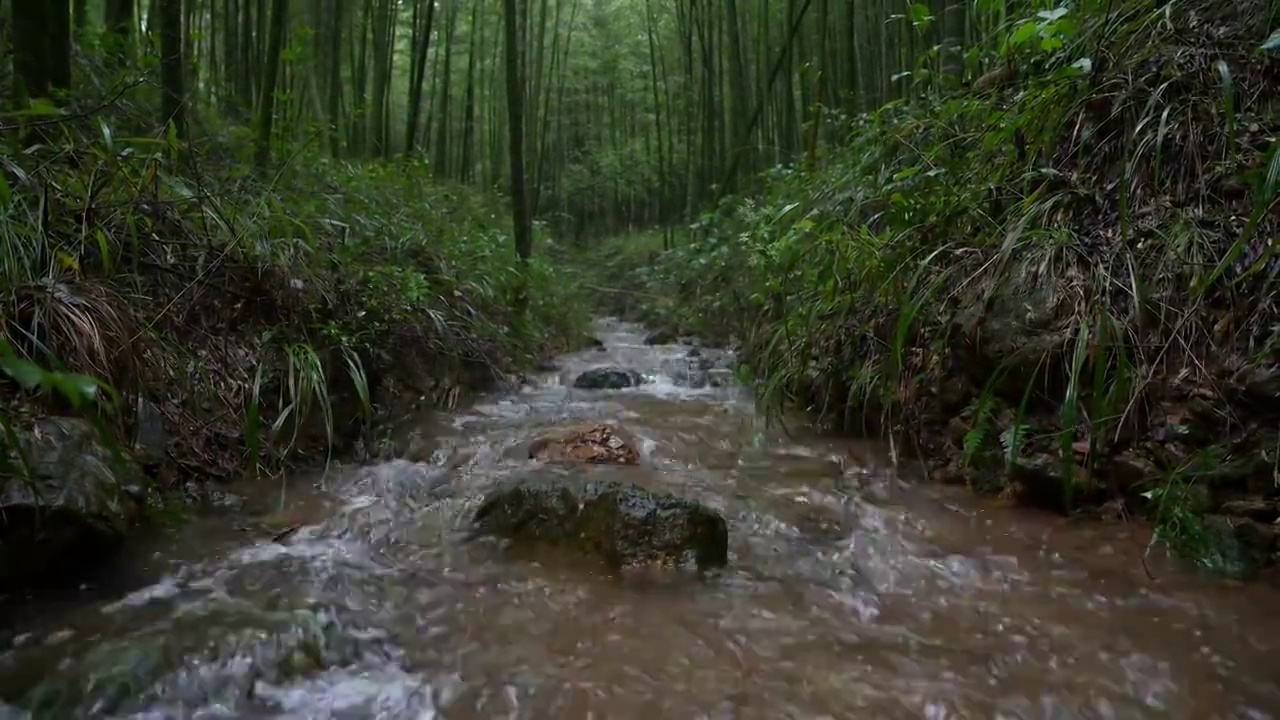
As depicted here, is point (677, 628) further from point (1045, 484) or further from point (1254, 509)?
point (1254, 509)

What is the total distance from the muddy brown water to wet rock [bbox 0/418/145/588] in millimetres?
161

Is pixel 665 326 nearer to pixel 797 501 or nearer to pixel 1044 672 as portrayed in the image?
pixel 797 501

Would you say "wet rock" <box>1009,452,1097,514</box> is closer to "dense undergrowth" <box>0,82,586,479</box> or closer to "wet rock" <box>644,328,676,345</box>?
"dense undergrowth" <box>0,82,586,479</box>

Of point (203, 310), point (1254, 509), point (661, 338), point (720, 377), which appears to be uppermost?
point (203, 310)

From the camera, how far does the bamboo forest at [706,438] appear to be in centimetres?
181

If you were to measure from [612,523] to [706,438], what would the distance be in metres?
1.68

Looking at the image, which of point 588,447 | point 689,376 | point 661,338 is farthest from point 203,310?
point 661,338

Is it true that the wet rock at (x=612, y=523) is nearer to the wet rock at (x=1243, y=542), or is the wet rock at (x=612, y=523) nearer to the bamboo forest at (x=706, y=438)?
the bamboo forest at (x=706, y=438)

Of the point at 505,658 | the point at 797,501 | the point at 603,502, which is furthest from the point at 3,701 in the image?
the point at 797,501

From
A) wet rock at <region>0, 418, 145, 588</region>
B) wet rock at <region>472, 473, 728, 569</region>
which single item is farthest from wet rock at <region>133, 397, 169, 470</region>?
wet rock at <region>472, 473, 728, 569</region>

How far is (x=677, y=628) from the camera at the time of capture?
2.04m

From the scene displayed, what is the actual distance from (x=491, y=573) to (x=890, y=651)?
116 centimetres

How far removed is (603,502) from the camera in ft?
8.57

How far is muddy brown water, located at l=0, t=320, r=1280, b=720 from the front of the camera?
5.52 feet
